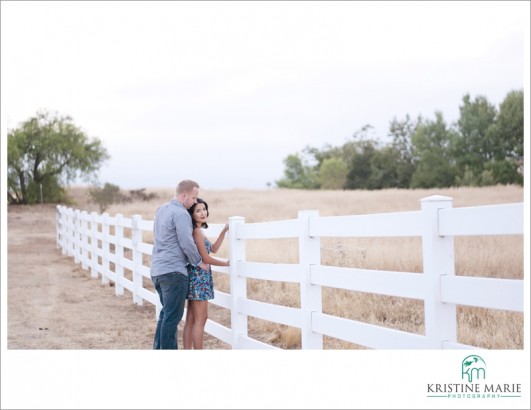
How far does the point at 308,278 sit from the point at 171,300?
4.45 feet

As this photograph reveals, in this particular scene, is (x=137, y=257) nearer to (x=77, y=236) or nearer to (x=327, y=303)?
(x=327, y=303)

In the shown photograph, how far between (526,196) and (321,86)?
47947mm

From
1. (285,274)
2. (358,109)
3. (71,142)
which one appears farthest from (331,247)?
(358,109)

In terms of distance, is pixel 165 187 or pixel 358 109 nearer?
pixel 165 187

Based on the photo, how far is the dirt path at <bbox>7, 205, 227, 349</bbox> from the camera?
8.48 meters

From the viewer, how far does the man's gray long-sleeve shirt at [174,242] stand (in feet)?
19.9

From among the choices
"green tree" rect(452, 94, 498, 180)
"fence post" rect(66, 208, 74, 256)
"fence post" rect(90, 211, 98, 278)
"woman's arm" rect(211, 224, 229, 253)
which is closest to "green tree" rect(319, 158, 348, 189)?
"green tree" rect(452, 94, 498, 180)

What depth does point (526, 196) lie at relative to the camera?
5.11 metres

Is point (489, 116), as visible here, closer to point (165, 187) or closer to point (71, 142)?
point (165, 187)

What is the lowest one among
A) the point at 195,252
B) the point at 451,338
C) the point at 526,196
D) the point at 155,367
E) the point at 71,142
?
the point at 155,367

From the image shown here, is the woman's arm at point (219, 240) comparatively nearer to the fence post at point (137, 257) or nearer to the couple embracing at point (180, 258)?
the couple embracing at point (180, 258)

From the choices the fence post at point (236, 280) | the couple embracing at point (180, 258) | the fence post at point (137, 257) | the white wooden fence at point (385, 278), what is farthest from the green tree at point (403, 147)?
the couple embracing at point (180, 258)

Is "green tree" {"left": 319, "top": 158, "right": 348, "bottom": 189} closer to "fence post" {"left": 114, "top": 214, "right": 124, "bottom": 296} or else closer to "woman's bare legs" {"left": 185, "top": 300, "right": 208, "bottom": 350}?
"fence post" {"left": 114, "top": 214, "right": 124, "bottom": 296}

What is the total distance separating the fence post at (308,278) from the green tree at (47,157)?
1266 inches
